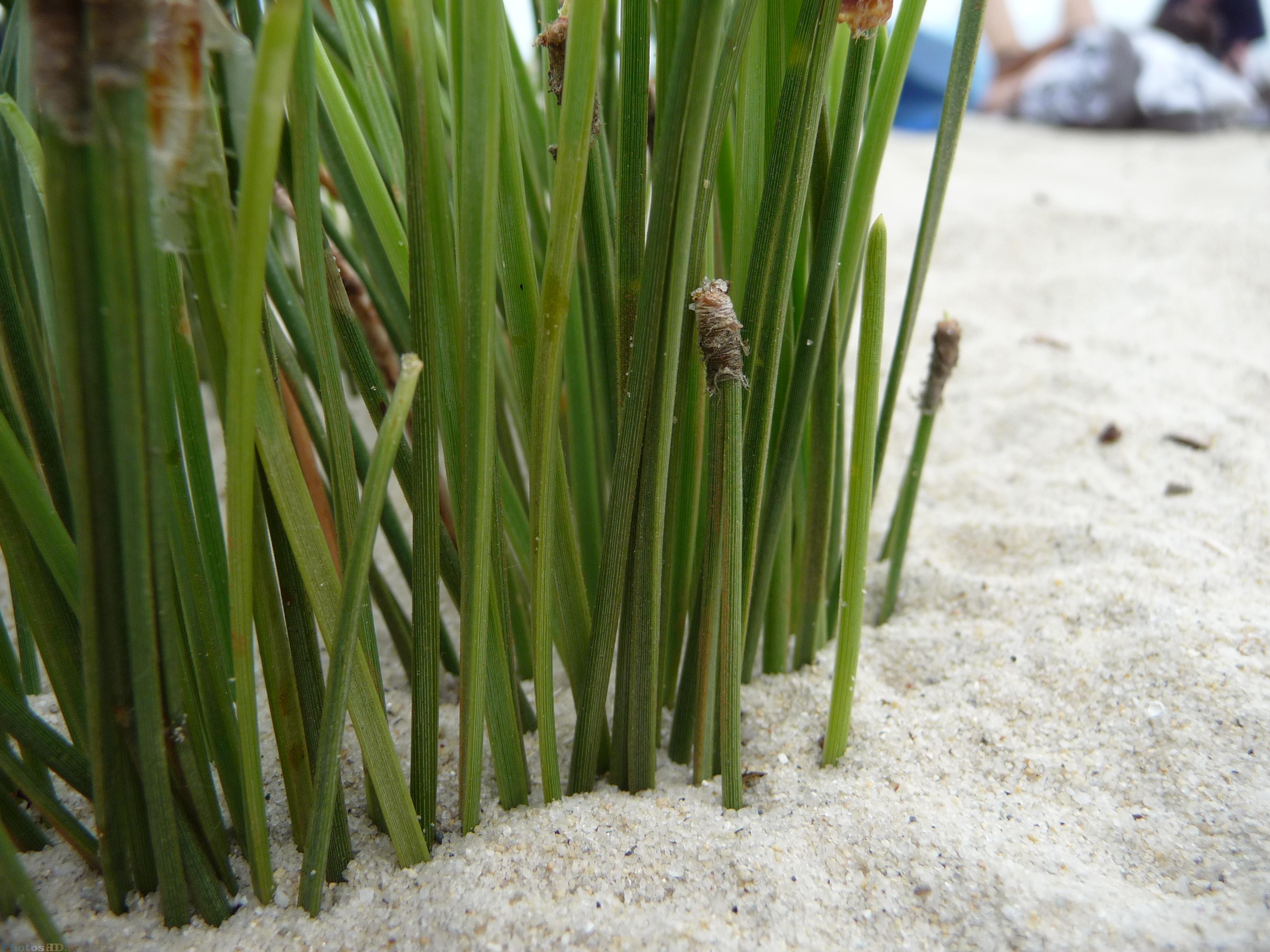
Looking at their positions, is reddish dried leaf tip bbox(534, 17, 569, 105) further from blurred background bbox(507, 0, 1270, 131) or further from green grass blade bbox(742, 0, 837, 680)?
blurred background bbox(507, 0, 1270, 131)

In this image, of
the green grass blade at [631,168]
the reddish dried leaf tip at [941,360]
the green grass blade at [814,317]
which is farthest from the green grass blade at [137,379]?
the reddish dried leaf tip at [941,360]

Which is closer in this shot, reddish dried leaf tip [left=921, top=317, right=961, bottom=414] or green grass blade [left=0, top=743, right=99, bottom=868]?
green grass blade [left=0, top=743, right=99, bottom=868]

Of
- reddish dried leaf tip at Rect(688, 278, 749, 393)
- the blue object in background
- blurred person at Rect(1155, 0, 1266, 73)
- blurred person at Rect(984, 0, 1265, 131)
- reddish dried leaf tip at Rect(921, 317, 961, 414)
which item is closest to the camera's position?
reddish dried leaf tip at Rect(688, 278, 749, 393)

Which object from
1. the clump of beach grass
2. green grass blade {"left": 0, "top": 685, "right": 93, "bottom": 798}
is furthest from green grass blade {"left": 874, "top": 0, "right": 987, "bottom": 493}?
green grass blade {"left": 0, "top": 685, "right": 93, "bottom": 798}

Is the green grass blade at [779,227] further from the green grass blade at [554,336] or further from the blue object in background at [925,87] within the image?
the blue object in background at [925,87]

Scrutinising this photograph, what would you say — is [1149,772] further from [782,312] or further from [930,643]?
[782,312]

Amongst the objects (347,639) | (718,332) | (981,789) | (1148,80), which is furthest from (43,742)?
(1148,80)

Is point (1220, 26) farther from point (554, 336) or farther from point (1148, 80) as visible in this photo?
point (554, 336)
